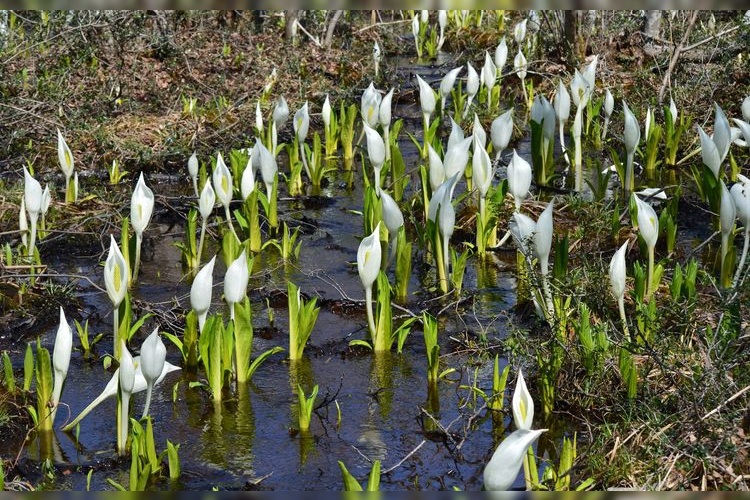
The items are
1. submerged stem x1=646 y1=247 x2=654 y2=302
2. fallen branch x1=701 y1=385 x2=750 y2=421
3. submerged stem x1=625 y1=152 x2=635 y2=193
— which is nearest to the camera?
fallen branch x1=701 y1=385 x2=750 y2=421

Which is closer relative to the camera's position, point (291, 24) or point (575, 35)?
point (575, 35)

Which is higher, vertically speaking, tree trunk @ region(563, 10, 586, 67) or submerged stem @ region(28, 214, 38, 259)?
tree trunk @ region(563, 10, 586, 67)

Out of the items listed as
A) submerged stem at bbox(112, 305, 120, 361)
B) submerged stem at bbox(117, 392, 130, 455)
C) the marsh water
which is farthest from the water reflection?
submerged stem at bbox(112, 305, 120, 361)

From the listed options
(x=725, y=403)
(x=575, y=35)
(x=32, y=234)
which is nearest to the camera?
(x=725, y=403)

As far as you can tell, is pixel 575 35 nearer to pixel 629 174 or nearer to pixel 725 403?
pixel 629 174

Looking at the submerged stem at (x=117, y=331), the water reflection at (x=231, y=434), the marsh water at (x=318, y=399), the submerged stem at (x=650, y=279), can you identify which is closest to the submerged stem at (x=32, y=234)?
the marsh water at (x=318, y=399)

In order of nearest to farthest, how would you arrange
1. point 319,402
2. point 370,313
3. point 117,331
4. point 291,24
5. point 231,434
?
Answer: point 231,434 → point 319,402 → point 117,331 → point 370,313 → point 291,24

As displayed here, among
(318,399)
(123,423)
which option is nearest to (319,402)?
(318,399)

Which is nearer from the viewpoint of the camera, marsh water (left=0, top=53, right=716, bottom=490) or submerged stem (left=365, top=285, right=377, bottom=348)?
marsh water (left=0, top=53, right=716, bottom=490)

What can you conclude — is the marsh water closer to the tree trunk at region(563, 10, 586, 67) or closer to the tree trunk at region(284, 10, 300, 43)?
the tree trunk at region(563, 10, 586, 67)

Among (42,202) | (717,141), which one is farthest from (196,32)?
(717,141)

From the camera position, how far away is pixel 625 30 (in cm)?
959

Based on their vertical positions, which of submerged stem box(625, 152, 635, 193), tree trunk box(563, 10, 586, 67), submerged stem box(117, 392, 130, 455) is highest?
→ tree trunk box(563, 10, 586, 67)

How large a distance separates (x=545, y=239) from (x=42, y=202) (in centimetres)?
257
